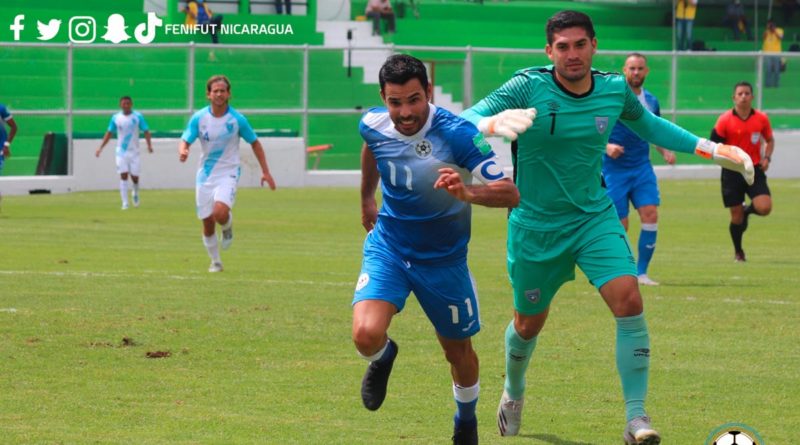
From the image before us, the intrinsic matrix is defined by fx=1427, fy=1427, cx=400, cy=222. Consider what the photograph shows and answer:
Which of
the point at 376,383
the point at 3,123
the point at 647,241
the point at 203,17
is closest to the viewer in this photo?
the point at 376,383

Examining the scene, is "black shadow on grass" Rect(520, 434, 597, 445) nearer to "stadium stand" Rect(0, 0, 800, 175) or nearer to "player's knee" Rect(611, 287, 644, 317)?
"player's knee" Rect(611, 287, 644, 317)

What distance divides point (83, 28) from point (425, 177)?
111 feet

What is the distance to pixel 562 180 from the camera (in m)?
8.04

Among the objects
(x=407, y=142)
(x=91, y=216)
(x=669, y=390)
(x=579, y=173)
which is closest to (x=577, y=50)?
(x=579, y=173)

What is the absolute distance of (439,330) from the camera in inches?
299

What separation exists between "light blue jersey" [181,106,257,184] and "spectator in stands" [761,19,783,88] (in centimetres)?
2574

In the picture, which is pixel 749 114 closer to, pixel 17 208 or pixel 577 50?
pixel 577 50

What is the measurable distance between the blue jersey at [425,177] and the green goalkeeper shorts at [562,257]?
0.66 meters

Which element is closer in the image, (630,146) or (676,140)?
(676,140)

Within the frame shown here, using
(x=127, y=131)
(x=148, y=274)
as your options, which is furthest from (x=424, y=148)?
(x=127, y=131)

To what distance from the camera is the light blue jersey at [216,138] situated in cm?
1748

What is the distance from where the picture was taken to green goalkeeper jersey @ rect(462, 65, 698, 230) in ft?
26.3

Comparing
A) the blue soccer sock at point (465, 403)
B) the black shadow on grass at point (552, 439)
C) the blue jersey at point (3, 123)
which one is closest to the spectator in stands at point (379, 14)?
the blue jersey at point (3, 123)

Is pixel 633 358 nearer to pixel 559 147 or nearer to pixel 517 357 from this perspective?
pixel 517 357
